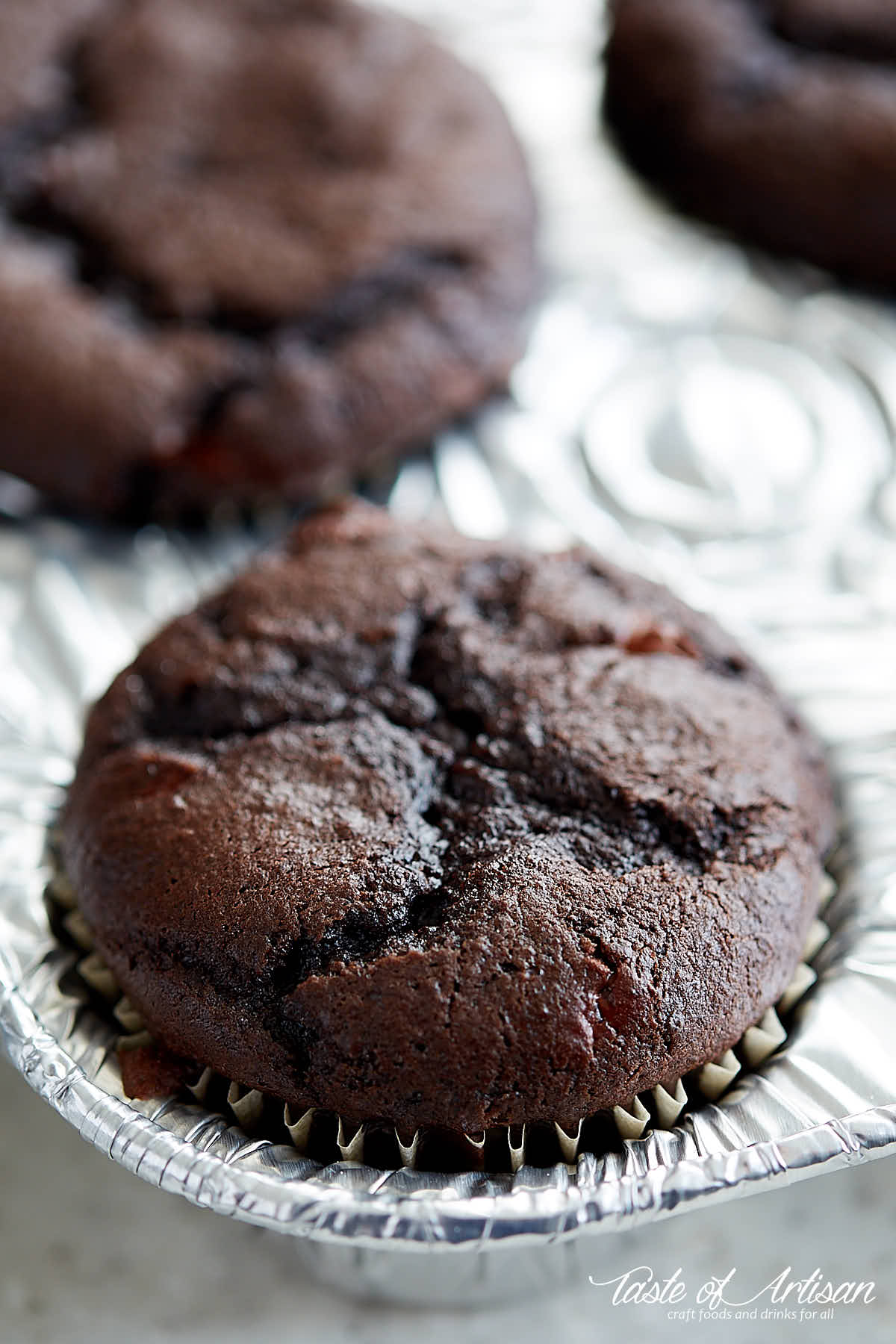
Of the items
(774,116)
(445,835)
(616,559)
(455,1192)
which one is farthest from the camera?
(774,116)

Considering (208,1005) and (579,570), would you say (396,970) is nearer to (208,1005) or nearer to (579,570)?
(208,1005)

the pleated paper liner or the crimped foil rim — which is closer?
the crimped foil rim

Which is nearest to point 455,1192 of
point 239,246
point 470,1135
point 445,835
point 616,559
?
point 470,1135

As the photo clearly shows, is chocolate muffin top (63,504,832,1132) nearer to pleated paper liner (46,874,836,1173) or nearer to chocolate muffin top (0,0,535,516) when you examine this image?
pleated paper liner (46,874,836,1173)

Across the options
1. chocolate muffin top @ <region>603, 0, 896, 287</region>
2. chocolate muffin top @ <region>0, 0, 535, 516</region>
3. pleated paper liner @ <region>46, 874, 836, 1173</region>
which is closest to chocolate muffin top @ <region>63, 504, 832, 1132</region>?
pleated paper liner @ <region>46, 874, 836, 1173</region>

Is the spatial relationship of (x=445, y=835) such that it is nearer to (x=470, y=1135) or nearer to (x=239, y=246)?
(x=470, y=1135)

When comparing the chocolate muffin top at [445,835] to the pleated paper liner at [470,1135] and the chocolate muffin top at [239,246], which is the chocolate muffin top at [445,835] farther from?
the chocolate muffin top at [239,246]

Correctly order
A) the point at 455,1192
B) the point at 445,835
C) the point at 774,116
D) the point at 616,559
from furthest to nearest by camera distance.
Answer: the point at 774,116 < the point at 616,559 < the point at 445,835 < the point at 455,1192
